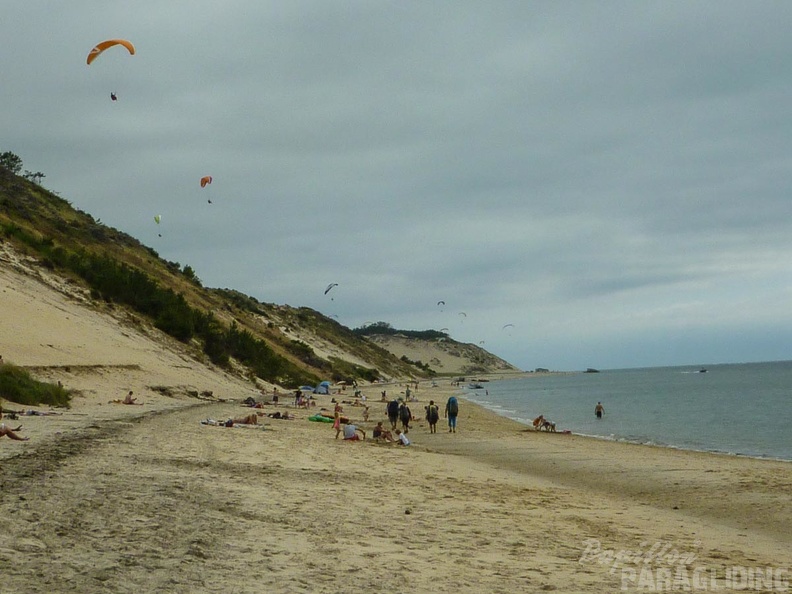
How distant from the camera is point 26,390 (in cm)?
2059

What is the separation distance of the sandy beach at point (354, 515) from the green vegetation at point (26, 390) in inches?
39.6

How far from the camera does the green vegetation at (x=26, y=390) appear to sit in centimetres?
2023

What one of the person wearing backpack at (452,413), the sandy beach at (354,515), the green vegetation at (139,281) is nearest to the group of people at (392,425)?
the person wearing backpack at (452,413)

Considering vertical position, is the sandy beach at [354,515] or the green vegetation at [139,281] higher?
the green vegetation at [139,281]

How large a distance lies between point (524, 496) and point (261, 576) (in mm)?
6939

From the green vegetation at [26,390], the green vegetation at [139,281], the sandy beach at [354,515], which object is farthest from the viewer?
the green vegetation at [139,281]

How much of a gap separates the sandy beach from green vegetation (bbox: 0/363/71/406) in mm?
1005

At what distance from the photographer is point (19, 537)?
245 inches

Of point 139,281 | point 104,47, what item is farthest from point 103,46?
point 139,281

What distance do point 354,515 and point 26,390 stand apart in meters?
15.1

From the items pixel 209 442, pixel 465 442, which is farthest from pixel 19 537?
pixel 465 442

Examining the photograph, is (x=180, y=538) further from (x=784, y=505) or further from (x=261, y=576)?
(x=784, y=505)

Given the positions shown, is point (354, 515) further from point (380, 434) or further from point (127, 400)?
point (127, 400)

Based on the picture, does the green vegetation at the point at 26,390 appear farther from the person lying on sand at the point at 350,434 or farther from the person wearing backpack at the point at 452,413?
the person wearing backpack at the point at 452,413
